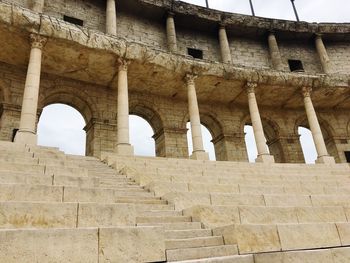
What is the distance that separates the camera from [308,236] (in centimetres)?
423

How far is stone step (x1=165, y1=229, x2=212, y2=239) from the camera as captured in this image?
4.20 m

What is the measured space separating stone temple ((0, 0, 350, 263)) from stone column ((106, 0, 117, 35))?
0.11 metres

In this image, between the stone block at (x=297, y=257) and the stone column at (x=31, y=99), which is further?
the stone column at (x=31, y=99)

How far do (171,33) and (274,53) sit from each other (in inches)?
294

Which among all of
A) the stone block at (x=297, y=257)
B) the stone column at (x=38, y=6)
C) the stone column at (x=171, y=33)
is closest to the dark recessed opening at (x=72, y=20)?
the stone column at (x=38, y=6)

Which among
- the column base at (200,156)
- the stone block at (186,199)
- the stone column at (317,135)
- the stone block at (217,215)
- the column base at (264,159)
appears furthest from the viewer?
the stone column at (317,135)

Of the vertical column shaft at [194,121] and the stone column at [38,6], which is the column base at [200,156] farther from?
the stone column at [38,6]

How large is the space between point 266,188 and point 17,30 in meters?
11.7

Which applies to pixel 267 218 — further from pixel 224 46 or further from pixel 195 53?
pixel 195 53

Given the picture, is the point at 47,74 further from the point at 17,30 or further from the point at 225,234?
the point at 225,234

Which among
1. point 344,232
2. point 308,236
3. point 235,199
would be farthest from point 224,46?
point 308,236

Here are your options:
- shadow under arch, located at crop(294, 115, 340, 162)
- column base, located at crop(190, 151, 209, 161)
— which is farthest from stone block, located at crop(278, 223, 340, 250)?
shadow under arch, located at crop(294, 115, 340, 162)

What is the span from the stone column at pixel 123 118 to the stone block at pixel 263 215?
27.6 feet

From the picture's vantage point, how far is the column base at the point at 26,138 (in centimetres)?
1052
